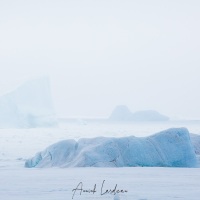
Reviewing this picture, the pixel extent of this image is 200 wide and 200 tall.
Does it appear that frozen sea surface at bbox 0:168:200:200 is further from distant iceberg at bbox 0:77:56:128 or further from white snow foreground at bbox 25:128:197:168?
distant iceberg at bbox 0:77:56:128

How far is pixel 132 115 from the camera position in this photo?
61.9 meters

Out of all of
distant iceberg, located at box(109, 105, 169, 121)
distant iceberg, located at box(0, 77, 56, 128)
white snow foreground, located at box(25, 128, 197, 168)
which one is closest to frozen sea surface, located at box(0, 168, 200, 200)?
white snow foreground, located at box(25, 128, 197, 168)

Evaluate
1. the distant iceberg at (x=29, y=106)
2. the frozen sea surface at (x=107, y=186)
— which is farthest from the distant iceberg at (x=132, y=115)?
the frozen sea surface at (x=107, y=186)

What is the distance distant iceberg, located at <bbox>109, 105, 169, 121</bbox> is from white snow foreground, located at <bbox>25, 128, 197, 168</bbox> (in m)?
54.2

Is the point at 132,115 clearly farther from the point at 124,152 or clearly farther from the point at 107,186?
the point at 107,186

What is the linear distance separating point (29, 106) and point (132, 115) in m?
30.8

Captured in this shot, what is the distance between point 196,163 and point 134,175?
2.50m

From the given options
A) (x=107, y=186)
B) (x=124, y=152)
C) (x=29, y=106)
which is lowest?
(x=29, y=106)

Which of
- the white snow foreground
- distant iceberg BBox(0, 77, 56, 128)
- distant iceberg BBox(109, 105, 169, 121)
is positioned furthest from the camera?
distant iceberg BBox(109, 105, 169, 121)

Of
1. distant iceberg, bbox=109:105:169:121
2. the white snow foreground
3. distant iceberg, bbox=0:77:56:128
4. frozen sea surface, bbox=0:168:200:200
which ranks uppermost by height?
frozen sea surface, bbox=0:168:200:200

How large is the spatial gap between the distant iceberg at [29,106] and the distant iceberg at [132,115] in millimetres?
29475

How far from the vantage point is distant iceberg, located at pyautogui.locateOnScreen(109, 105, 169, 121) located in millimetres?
62219

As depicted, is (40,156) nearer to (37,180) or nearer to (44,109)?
(37,180)

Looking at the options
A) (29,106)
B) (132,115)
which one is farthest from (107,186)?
(132,115)
